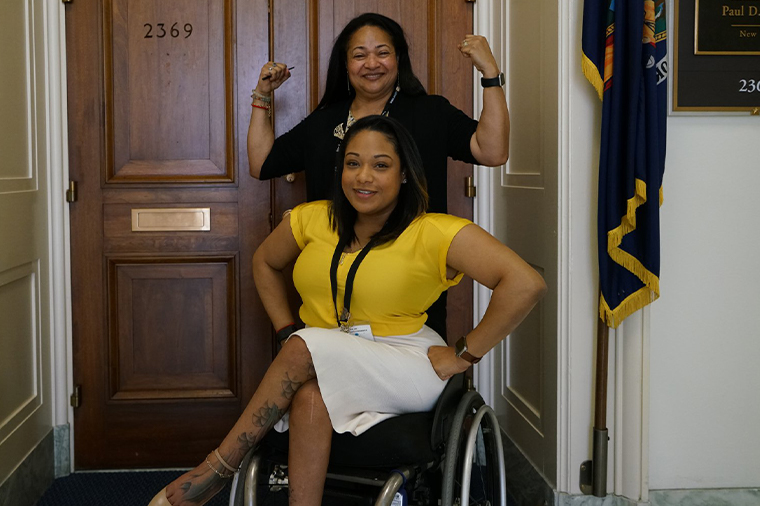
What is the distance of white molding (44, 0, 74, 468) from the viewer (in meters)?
2.96

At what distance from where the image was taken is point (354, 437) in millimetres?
1860

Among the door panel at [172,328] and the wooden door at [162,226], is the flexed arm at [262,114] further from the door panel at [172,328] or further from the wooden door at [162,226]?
the door panel at [172,328]

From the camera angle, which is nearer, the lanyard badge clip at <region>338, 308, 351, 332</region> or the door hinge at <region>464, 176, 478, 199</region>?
the lanyard badge clip at <region>338, 308, 351, 332</region>

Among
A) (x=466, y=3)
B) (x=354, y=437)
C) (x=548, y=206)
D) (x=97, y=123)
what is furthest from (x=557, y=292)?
(x=97, y=123)

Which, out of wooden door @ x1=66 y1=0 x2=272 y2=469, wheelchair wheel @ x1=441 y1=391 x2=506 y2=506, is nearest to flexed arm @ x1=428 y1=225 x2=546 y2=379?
wheelchair wheel @ x1=441 y1=391 x2=506 y2=506

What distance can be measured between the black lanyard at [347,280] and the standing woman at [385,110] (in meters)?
0.42

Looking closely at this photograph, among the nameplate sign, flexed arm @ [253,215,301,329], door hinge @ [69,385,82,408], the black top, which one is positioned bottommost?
door hinge @ [69,385,82,408]

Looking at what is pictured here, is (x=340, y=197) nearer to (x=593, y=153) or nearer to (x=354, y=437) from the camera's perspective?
Result: (x=354, y=437)

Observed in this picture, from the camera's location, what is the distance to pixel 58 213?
9.85 feet

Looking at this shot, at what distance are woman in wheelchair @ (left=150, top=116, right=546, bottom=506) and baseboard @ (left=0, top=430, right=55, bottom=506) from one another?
932mm

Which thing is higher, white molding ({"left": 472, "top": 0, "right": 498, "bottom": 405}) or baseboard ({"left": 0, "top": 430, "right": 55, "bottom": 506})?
white molding ({"left": 472, "top": 0, "right": 498, "bottom": 405})

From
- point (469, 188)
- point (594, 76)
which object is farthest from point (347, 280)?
point (469, 188)

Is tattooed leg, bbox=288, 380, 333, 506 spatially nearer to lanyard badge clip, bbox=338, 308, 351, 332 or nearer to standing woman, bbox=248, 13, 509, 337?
lanyard badge clip, bbox=338, 308, 351, 332

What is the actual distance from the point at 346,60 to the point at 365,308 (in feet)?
2.65
